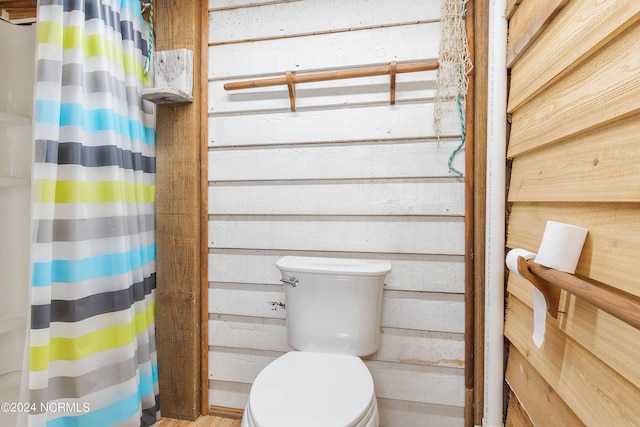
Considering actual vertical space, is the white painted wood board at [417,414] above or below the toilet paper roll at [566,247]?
below

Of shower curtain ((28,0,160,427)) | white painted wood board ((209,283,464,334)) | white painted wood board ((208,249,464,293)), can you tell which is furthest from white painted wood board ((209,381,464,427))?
shower curtain ((28,0,160,427))

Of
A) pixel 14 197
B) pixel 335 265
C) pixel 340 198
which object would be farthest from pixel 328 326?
pixel 14 197

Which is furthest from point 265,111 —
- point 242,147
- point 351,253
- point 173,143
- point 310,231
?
point 351,253

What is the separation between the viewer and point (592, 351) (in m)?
0.69

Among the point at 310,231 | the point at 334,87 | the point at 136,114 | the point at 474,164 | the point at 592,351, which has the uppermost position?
the point at 334,87

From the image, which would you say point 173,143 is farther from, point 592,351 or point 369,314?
point 592,351

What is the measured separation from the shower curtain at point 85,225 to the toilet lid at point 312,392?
0.65m

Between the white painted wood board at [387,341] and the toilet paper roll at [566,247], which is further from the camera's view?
the white painted wood board at [387,341]

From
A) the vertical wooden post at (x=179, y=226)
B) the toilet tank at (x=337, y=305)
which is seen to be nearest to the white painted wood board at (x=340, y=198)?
the vertical wooden post at (x=179, y=226)

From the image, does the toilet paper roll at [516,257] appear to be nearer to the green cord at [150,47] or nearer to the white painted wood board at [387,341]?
the white painted wood board at [387,341]

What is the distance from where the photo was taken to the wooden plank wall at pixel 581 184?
0.61m

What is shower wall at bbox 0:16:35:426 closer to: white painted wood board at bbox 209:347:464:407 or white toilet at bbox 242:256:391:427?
white toilet at bbox 242:256:391:427

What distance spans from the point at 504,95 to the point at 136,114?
1.49 meters

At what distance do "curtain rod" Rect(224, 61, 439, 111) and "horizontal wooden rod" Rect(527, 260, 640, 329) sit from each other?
0.91 m
